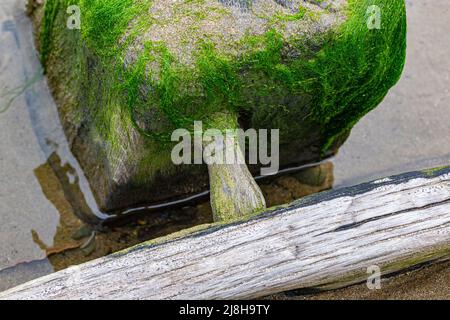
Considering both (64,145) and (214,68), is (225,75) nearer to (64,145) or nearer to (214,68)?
(214,68)

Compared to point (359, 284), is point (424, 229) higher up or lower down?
higher up

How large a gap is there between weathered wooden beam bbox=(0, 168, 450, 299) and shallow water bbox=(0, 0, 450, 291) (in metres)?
1.06

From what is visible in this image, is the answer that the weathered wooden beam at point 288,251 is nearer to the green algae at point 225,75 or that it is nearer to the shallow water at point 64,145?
the green algae at point 225,75

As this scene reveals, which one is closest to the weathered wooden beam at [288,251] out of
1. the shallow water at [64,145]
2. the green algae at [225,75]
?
the green algae at [225,75]

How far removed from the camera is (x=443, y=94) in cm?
417

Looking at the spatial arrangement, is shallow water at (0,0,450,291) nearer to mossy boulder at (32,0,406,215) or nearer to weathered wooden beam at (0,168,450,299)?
mossy boulder at (32,0,406,215)

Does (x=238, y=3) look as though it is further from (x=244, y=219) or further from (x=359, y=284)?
(x=359, y=284)

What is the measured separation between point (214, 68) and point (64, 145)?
144 centimetres

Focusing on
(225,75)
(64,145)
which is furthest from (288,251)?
(64,145)

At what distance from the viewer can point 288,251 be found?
2539mm

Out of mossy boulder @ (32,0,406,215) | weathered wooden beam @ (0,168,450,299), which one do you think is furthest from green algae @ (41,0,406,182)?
weathered wooden beam @ (0,168,450,299)

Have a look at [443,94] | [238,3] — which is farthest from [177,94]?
[443,94]
